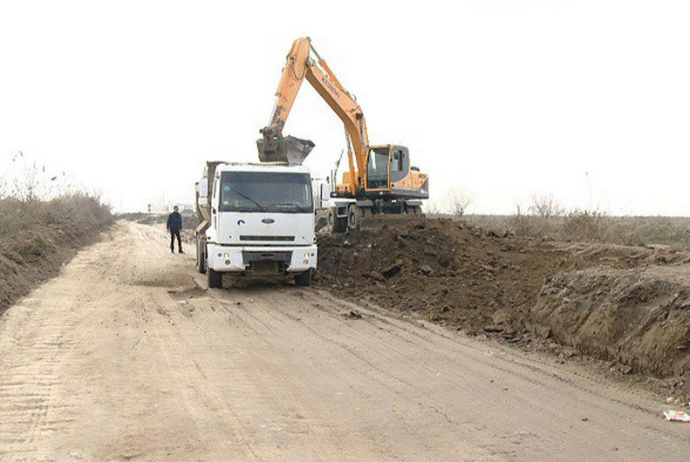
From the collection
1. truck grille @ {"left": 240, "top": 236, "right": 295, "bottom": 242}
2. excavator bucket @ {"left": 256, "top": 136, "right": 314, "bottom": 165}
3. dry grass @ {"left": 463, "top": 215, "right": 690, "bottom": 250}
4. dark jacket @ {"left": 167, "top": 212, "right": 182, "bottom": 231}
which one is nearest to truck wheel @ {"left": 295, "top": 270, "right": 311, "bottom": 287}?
truck grille @ {"left": 240, "top": 236, "right": 295, "bottom": 242}

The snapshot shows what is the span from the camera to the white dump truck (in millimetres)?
14023

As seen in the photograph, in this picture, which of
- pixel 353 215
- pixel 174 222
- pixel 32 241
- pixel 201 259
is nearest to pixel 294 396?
pixel 201 259

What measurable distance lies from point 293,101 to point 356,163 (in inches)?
181

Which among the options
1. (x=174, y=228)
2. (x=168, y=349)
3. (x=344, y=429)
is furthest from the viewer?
(x=174, y=228)

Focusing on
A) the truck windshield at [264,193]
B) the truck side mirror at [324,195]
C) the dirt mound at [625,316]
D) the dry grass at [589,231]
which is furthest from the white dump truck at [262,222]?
the dry grass at [589,231]

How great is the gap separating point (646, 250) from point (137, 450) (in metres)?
12.4

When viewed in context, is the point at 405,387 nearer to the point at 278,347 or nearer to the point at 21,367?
the point at 278,347

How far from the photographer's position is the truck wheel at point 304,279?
15.1 m

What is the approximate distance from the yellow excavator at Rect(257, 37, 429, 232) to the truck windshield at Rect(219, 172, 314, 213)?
366 centimetres

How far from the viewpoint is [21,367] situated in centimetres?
771

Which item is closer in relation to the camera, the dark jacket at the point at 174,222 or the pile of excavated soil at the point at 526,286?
the pile of excavated soil at the point at 526,286

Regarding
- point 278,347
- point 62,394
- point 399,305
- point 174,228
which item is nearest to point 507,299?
point 399,305

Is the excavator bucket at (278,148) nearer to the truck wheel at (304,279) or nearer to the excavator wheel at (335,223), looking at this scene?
the truck wheel at (304,279)

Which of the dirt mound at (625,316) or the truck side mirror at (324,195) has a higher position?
the truck side mirror at (324,195)
